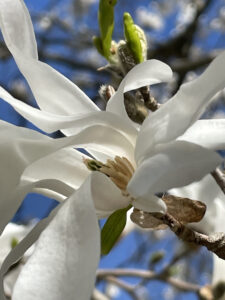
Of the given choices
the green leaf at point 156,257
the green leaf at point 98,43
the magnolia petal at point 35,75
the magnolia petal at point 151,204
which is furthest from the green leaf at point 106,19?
the green leaf at point 156,257

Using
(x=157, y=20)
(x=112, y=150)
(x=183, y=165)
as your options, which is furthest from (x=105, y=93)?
(x=157, y=20)

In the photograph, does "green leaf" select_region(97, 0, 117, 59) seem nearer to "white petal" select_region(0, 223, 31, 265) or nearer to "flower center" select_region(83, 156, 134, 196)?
"flower center" select_region(83, 156, 134, 196)

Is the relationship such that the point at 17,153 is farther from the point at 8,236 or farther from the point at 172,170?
the point at 8,236

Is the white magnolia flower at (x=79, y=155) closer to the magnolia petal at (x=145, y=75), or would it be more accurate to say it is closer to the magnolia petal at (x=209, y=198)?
the magnolia petal at (x=145, y=75)

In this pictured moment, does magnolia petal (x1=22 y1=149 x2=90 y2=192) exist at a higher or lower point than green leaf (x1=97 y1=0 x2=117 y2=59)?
lower

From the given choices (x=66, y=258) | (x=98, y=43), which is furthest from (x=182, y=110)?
(x=98, y=43)

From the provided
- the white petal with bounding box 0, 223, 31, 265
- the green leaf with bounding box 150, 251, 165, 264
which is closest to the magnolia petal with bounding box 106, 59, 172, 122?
the white petal with bounding box 0, 223, 31, 265
